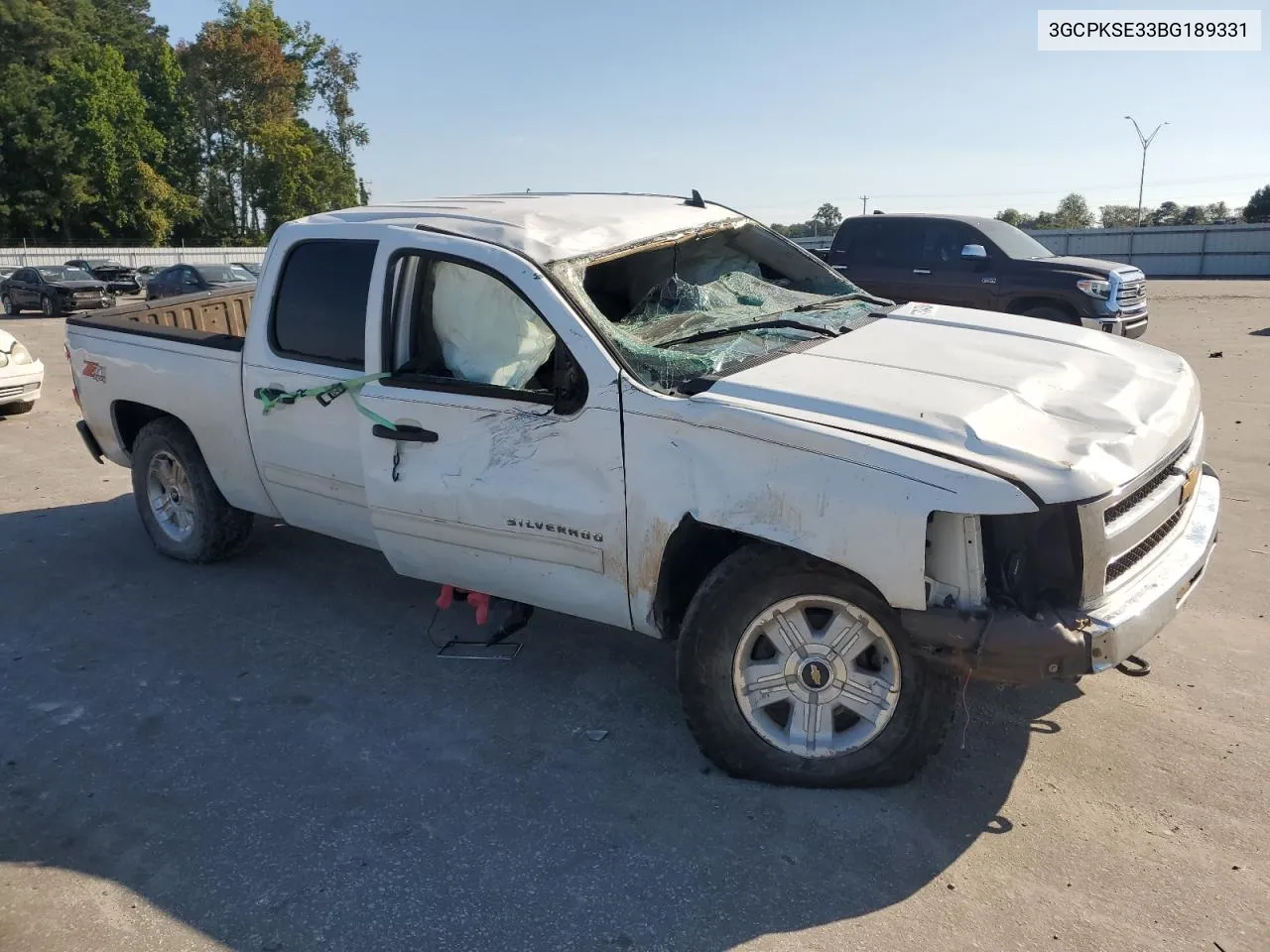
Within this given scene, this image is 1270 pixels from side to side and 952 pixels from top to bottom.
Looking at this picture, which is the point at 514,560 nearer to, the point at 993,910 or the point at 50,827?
the point at 50,827

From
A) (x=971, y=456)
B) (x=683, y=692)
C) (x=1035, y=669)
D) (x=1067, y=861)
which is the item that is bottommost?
(x=1067, y=861)

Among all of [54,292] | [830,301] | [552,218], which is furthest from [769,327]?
[54,292]

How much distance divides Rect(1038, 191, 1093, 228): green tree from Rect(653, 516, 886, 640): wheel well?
7590cm

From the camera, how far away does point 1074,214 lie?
A: 8588cm

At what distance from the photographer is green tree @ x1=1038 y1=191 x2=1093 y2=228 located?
74875 mm

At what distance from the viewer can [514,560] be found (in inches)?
158

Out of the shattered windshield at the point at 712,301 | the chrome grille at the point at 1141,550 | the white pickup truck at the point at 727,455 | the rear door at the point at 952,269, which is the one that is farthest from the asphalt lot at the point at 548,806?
the rear door at the point at 952,269

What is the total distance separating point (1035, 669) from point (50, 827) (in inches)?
129

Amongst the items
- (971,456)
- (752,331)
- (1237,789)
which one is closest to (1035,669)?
(971,456)

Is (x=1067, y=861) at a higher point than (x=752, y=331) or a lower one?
lower

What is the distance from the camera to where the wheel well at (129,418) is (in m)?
6.12

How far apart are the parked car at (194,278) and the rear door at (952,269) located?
17.9m

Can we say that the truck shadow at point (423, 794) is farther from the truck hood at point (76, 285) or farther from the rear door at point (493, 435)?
the truck hood at point (76, 285)

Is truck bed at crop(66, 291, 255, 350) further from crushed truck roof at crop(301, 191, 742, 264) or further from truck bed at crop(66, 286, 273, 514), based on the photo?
crushed truck roof at crop(301, 191, 742, 264)
